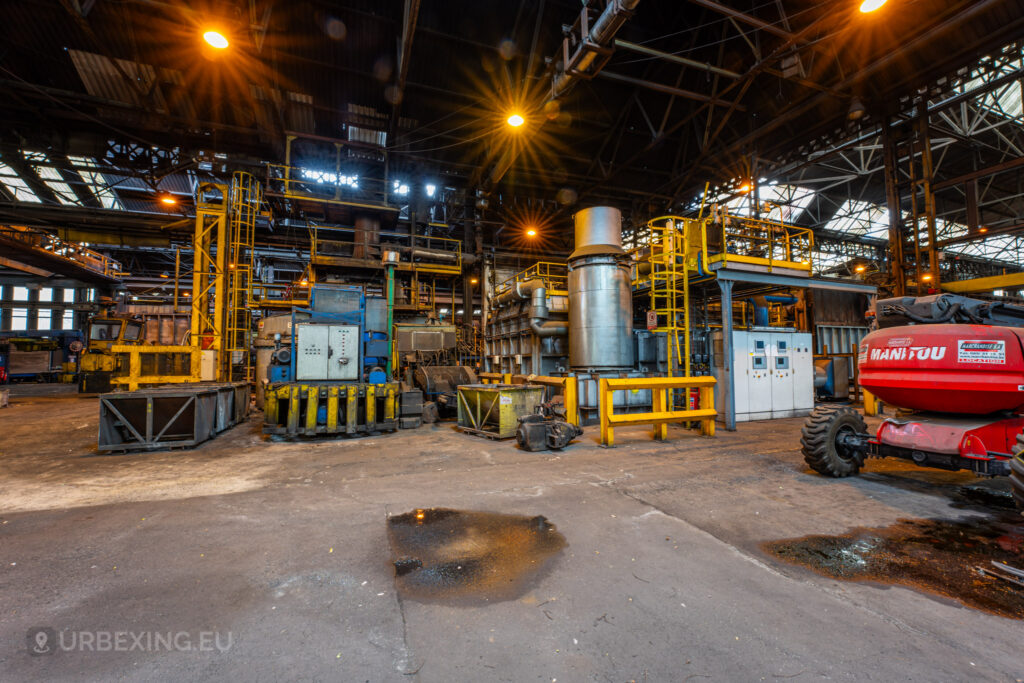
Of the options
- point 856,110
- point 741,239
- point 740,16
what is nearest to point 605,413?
point 741,239

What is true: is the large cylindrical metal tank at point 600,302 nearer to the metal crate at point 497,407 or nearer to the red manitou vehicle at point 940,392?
the metal crate at point 497,407

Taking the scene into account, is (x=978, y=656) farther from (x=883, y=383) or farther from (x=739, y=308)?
(x=739, y=308)

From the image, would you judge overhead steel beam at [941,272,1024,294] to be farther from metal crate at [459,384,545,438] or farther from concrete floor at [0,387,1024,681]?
metal crate at [459,384,545,438]

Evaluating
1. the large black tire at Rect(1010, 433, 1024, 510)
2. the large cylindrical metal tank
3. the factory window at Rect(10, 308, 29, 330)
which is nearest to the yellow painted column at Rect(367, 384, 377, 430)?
the large cylindrical metal tank

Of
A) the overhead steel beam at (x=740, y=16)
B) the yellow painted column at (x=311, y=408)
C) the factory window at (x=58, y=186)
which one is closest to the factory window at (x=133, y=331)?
the factory window at (x=58, y=186)

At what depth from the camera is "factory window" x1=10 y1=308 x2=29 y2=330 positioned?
25531 mm

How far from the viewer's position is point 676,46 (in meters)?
13.8

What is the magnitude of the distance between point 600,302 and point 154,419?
10091mm

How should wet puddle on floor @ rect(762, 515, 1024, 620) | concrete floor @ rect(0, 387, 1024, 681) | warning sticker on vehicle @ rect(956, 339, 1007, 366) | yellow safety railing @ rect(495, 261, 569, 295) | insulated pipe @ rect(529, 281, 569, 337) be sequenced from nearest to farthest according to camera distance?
concrete floor @ rect(0, 387, 1024, 681), wet puddle on floor @ rect(762, 515, 1024, 620), warning sticker on vehicle @ rect(956, 339, 1007, 366), insulated pipe @ rect(529, 281, 569, 337), yellow safety railing @ rect(495, 261, 569, 295)

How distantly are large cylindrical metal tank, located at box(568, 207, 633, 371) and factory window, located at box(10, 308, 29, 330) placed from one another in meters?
36.9

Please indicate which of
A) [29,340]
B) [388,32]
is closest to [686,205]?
[388,32]

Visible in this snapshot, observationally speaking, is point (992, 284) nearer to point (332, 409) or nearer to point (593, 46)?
point (593, 46)

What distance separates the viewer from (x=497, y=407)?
8461 mm

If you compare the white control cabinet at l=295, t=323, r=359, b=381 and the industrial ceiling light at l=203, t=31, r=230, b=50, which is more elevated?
the industrial ceiling light at l=203, t=31, r=230, b=50
